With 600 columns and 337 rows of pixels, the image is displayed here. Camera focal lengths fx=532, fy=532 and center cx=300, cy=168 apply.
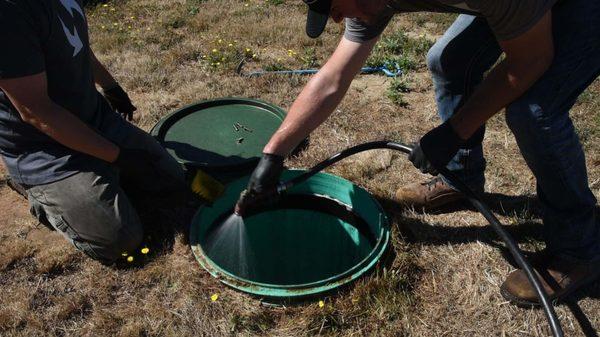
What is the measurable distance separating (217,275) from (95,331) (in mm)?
510

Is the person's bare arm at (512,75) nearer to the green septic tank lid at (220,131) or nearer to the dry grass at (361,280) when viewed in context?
the dry grass at (361,280)

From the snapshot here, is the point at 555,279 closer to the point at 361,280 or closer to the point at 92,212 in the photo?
the point at 361,280

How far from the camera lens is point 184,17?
476 cm

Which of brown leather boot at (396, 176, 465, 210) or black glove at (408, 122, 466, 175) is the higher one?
black glove at (408, 122, 466, 175)

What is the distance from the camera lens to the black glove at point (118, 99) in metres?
2.92

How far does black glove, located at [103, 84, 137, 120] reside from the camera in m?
2.92

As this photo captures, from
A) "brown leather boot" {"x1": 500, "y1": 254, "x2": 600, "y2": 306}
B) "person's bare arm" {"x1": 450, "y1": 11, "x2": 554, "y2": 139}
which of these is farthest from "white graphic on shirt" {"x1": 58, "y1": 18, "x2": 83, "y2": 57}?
"brown leather boot" {"x1": 500, "y1": 254, "x2": 600, "y2": 306}

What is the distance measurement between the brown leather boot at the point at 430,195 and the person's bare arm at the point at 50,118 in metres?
1.37

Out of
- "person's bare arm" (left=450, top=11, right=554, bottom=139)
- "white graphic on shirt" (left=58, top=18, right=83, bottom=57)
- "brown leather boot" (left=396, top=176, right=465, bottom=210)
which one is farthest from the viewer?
"brown leather boot" (left=396, top=176, right=465, bottom=210)

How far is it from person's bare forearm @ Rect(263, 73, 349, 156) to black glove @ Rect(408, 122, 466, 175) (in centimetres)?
39

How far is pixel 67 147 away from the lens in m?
2.40

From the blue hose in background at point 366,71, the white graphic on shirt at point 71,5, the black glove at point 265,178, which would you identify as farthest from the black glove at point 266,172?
the blue hose in background at point 366,71

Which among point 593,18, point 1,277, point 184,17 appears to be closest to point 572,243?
point 593,18

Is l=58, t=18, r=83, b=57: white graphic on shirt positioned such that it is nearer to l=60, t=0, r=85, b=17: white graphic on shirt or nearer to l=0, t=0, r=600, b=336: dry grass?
l=60, t=0, r=85, b=17: white graphic on shirt
